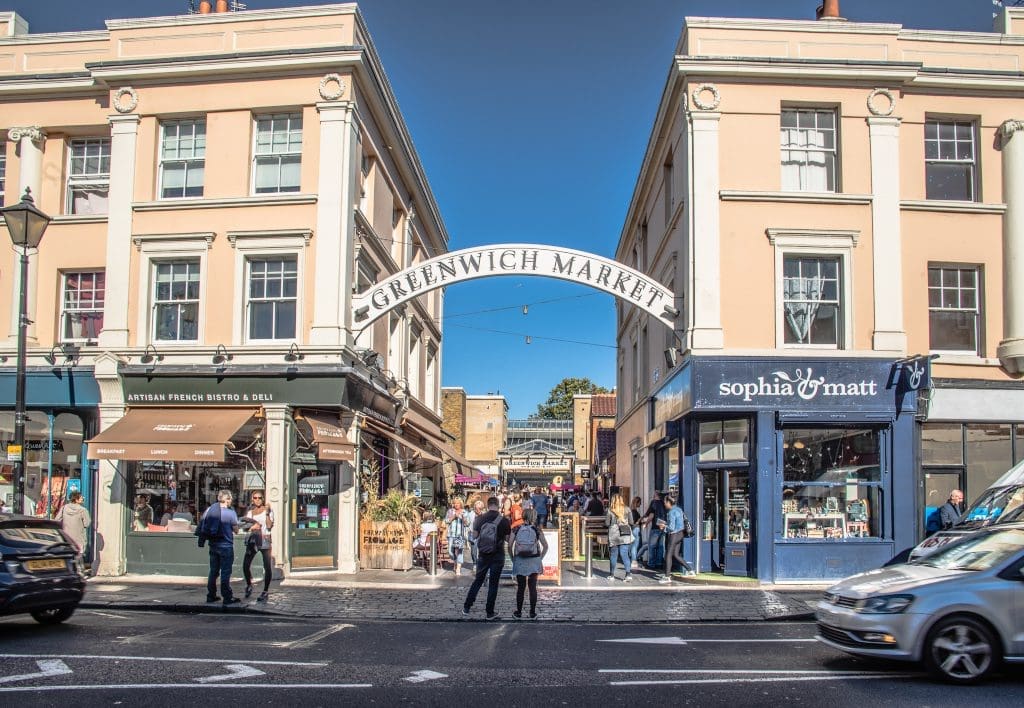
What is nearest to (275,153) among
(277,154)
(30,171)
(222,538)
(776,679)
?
(277,154)

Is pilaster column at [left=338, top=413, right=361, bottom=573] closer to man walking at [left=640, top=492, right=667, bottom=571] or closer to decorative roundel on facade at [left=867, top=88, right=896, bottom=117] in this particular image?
man walking at [left=640, top=492, right=667, bottom=571]

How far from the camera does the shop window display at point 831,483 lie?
58.4 ft

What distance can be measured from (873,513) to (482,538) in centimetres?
888

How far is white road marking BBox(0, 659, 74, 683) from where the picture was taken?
8.59 m

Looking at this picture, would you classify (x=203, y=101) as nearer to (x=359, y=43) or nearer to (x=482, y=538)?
(x=359, y=43)

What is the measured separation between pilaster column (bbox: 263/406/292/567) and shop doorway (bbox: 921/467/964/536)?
12.6 metres

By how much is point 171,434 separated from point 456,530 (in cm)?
666

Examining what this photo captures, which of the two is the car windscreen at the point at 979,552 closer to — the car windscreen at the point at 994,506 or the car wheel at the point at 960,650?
the car wheel at the point at 960,650

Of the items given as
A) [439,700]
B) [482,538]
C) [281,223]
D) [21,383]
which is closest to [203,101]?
[281,223]

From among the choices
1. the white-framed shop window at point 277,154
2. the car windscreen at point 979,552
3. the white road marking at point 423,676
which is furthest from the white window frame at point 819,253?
the white road marking at point 423,676

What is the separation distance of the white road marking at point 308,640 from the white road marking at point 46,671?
7.55ft

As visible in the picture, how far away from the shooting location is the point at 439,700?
7.96 metres

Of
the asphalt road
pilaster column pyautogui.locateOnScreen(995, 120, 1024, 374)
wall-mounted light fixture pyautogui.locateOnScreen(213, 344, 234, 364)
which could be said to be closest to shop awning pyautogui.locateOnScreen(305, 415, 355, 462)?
wall-mounted light fixture pyautogui.locateOnScreen(213, 344, 234, 364)

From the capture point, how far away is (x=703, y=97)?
18.7 m
